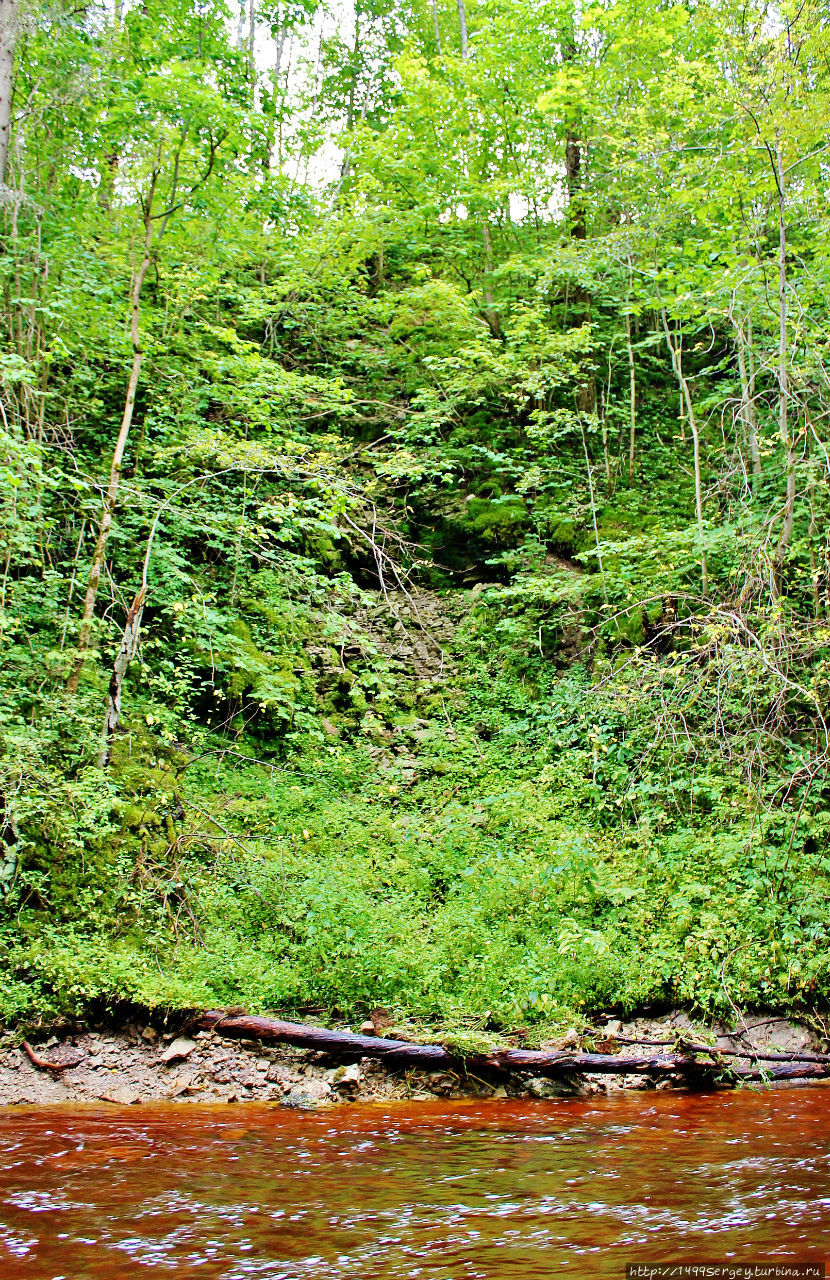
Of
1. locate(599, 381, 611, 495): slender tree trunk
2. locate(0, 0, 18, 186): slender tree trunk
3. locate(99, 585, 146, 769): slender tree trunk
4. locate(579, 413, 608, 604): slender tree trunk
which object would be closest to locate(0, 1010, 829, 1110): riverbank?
locate(99, 585, 146, 769): slender tree trunk

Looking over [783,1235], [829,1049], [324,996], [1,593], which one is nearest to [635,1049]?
[829,1049]

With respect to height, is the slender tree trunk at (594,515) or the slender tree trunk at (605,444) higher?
the slender tree trunk at (605,444)

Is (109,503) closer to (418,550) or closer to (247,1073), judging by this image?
(247,1073)

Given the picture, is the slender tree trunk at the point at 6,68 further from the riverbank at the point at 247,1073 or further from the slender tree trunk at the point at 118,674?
the riverbank at the point at 247,1073

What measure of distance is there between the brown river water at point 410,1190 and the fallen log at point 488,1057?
0.41 m

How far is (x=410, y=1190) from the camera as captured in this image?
3.90 m

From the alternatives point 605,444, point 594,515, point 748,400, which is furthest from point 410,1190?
point 605,444

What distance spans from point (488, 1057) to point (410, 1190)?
6.57 ft

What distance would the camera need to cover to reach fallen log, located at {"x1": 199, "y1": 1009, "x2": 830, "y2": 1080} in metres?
5.81

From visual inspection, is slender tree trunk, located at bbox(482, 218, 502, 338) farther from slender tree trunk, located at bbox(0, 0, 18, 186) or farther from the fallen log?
the fallen log

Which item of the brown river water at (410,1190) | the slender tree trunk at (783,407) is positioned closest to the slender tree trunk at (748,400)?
the slender tree trunk at (783,407)

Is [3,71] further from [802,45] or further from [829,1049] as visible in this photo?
[829,1049]

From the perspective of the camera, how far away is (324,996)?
6.72m

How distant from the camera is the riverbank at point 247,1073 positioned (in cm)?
569
